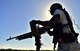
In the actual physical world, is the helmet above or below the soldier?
above

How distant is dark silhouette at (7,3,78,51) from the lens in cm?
1217

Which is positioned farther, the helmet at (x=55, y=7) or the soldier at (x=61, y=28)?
the helmet at (x=55, y=7)

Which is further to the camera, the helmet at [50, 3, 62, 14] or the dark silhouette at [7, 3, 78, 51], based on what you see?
the helmet at [50, 3, 62, 14]

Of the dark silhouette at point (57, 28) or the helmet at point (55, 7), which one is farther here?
the helmet at point (55, 7)

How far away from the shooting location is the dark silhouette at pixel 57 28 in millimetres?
12172

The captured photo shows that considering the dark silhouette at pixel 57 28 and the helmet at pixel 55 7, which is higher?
the helmet at pixel 55 7

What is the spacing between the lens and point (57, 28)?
1234 cm

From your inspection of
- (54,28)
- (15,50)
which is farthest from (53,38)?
(15,50)

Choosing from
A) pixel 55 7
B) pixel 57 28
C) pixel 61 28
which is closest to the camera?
pixel 61 28

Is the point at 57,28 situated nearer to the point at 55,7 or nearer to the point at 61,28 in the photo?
the point at 61,28

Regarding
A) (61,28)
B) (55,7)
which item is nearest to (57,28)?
(61,28)

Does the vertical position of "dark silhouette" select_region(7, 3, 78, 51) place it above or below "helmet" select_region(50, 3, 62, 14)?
below

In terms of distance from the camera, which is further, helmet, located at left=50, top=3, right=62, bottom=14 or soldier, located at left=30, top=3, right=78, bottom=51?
helmet, located at left=50, top=3, right=62, bottom=14

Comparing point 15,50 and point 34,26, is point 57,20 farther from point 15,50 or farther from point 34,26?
point 15,50
